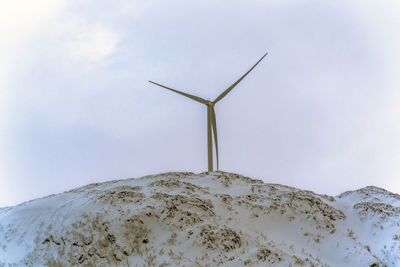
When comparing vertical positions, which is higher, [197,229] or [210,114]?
[210,114]

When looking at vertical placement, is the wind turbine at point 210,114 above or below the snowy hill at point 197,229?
above

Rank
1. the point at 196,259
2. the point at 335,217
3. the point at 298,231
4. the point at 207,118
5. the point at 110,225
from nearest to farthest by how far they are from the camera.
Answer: the point at 196,259, the point at 110,225, the point at 298,231, the point at 335,217, the point at 207,118

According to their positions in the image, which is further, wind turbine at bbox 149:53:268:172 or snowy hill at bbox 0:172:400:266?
wind turbine at bbox 149:53:268:172

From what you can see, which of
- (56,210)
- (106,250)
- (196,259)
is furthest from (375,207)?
(56,210)

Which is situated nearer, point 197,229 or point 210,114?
point 197,229

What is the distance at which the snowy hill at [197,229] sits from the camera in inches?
560

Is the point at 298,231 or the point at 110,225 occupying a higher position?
the point at 110,225

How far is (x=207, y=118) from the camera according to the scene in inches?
1453

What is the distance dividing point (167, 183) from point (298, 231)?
725 centimetres

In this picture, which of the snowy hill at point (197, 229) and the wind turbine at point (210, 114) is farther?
the wind turbine at point (210, 114)

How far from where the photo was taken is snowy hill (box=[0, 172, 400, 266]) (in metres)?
14.2

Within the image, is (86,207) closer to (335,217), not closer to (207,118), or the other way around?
(335,217)

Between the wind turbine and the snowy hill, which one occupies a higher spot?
the wind turbine

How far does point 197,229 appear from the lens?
15.6 metres
